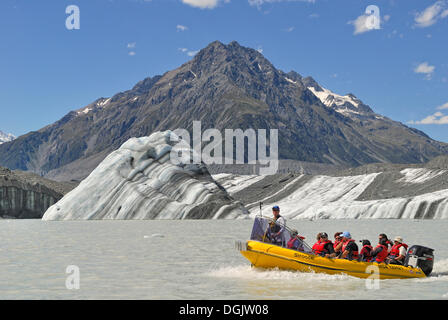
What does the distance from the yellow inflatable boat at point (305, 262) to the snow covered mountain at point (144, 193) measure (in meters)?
50.9

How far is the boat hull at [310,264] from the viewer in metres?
19.5

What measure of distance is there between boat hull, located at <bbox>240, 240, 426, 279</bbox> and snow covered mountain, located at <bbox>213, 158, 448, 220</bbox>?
6106 centimetres

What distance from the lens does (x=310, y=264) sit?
19453mm

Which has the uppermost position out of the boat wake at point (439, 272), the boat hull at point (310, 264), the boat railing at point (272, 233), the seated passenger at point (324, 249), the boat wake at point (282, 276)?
the boat railing at point (272, 233)

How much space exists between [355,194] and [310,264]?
8498 centimetres

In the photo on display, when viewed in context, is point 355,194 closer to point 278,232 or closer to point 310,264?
point 278,232

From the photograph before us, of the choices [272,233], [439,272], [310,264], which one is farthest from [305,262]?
[439,272]

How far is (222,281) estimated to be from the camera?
62.2 ft

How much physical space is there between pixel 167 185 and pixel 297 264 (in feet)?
179

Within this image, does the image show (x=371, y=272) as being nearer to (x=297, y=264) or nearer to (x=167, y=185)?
(x=297, y=264)

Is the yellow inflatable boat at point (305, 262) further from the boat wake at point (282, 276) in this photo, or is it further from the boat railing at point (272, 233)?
Result: the boat wake at point (282, 276)

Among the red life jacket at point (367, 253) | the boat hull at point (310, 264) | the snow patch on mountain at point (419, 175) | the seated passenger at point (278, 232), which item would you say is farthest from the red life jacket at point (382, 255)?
the snow patch on mountain at point (419, 175)
